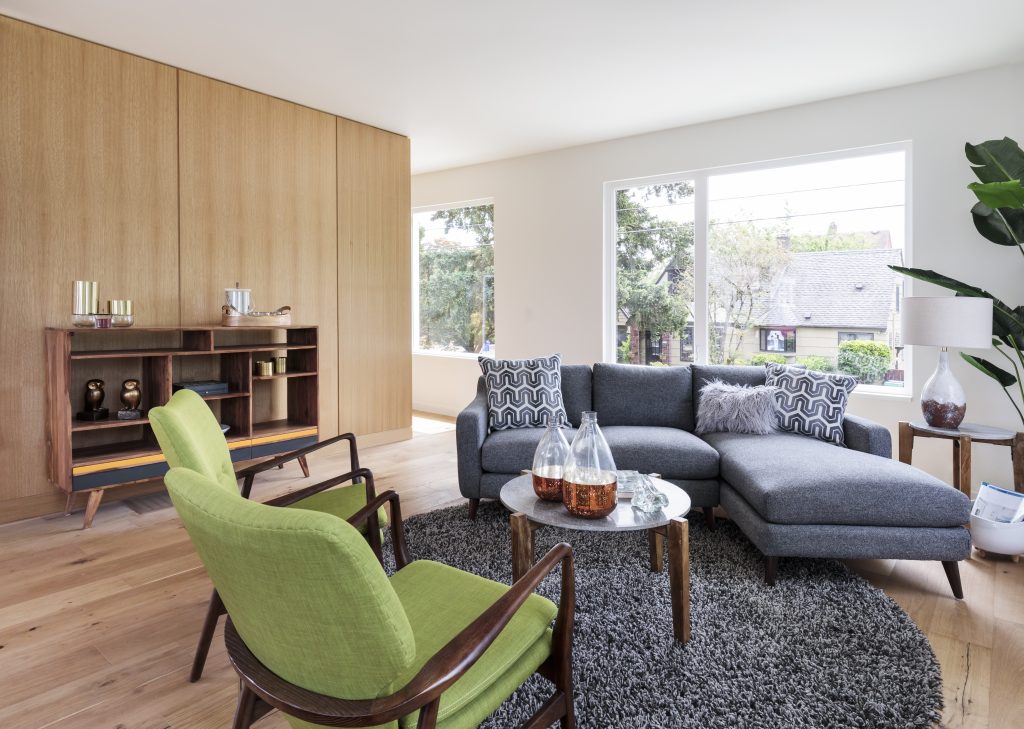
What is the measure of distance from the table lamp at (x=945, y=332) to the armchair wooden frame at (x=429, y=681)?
2.70 meters

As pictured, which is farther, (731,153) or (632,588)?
(731,153)

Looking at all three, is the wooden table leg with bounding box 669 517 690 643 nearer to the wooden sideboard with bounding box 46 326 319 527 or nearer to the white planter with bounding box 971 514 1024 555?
the white planter with bounding box 971 514 1024 555

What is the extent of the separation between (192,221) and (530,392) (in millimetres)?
2568

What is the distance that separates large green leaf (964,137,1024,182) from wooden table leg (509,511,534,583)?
3.32 meters

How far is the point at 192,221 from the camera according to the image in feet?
13.4

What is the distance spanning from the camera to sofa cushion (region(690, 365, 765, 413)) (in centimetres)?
384

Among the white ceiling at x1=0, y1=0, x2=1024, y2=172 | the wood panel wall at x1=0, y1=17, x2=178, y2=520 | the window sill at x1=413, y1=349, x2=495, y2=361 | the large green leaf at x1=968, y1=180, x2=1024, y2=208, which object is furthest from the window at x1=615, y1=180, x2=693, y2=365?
the wood panel wall at x1=0, y1=17, x2=178, y2=520

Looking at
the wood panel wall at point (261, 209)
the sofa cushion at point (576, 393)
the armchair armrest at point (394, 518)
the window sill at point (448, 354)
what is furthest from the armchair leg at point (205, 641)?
the window sill at point (448, 354)

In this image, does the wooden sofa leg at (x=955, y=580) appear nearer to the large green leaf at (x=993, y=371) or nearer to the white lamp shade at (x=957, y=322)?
the white lamp shade at (x=957, y=322)

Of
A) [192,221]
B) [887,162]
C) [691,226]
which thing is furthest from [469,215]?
[887,162]

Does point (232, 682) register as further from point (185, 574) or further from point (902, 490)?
point (902, 490)

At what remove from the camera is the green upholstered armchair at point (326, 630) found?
0.96m

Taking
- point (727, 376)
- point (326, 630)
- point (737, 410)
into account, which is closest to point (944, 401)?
point (737, 410)

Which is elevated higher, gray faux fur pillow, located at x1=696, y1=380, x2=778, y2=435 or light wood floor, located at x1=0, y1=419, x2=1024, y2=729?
gray faux fur pillow, located at x1=696, y1=380, x2=778, y2=435
